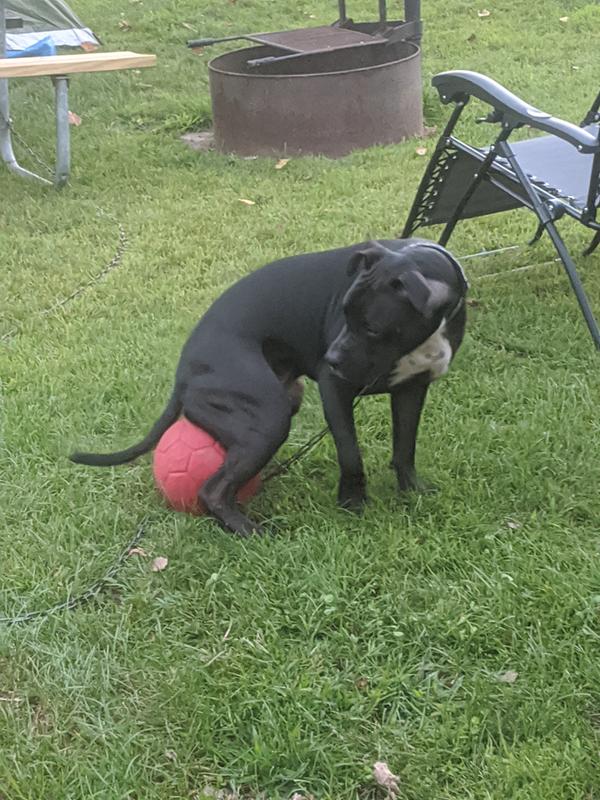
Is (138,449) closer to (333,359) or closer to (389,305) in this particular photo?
(333,359)

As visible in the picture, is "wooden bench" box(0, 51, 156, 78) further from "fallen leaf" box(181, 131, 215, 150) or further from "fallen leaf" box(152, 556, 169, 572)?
"fallen leaf" box(152, 556, 169, 572)

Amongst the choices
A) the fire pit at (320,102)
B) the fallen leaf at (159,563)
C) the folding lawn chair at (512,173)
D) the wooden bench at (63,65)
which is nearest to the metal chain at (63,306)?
the fallen leaf at (159,563)

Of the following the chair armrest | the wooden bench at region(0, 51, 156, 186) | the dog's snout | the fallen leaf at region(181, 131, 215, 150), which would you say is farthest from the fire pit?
the dog's snout

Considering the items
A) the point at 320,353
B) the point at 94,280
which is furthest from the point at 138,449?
the point at 94,280

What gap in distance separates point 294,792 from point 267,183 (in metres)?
4.70

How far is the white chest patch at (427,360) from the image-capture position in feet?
8.87

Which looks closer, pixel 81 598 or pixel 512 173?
pixel 81 598

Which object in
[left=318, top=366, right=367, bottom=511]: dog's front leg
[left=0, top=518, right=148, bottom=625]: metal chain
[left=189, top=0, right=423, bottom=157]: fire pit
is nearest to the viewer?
[left=0, top=518, right=148, bottom=625]: metal chain

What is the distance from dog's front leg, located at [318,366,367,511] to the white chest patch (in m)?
0.15

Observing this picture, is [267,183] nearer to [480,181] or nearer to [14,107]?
[480,181]

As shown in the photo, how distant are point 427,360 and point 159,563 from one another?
1.02 m

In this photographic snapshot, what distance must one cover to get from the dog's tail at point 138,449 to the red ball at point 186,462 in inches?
1.1

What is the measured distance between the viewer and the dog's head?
2.54 meters

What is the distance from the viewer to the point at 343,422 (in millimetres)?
2834
